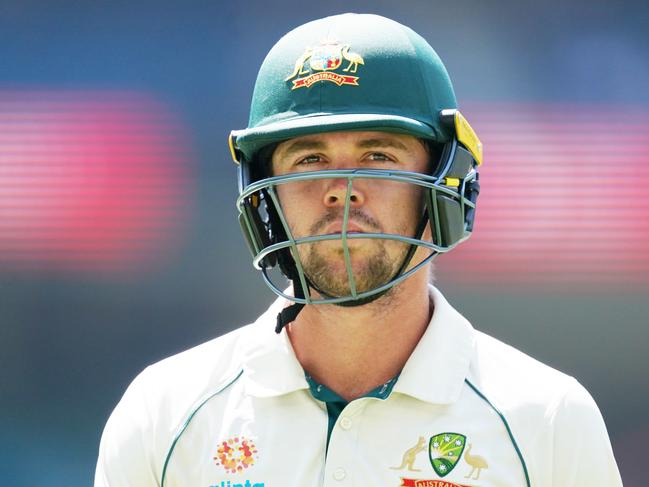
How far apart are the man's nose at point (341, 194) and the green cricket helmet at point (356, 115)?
0.03 metres

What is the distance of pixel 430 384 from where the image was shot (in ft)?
5.49

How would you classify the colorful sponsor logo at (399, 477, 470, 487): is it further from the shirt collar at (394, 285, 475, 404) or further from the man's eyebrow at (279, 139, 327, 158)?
the man's eyebrow at (279, 139, 327, 158)

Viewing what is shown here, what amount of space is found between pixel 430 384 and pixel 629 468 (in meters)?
1.42

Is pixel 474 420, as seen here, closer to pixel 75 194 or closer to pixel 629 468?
pixel 629 468

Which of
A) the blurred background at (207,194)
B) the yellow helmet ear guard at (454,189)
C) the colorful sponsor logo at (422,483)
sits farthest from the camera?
the blurred background at (207,194)

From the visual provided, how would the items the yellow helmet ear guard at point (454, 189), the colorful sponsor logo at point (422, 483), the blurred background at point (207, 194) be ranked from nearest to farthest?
the colorful sponsor logo at point (422, 483) < the yellow helmet ear guard at point (454, 189) < the blurred background at point (207, 194)

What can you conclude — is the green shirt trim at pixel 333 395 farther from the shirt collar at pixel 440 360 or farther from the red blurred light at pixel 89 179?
the red blurred light at pixel 89 179

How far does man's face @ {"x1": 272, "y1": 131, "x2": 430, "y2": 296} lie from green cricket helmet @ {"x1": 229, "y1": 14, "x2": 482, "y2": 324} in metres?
0.02

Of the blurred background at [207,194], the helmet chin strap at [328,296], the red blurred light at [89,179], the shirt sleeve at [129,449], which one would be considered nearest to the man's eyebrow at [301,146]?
the helmet chin strap at [328,296]

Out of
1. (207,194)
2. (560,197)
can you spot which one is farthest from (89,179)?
(560,197)

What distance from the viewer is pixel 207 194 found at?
9.69ft

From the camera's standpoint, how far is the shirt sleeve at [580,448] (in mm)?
1619

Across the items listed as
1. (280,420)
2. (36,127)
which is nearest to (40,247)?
(36,127)

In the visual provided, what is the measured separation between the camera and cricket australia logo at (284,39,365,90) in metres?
1.75
